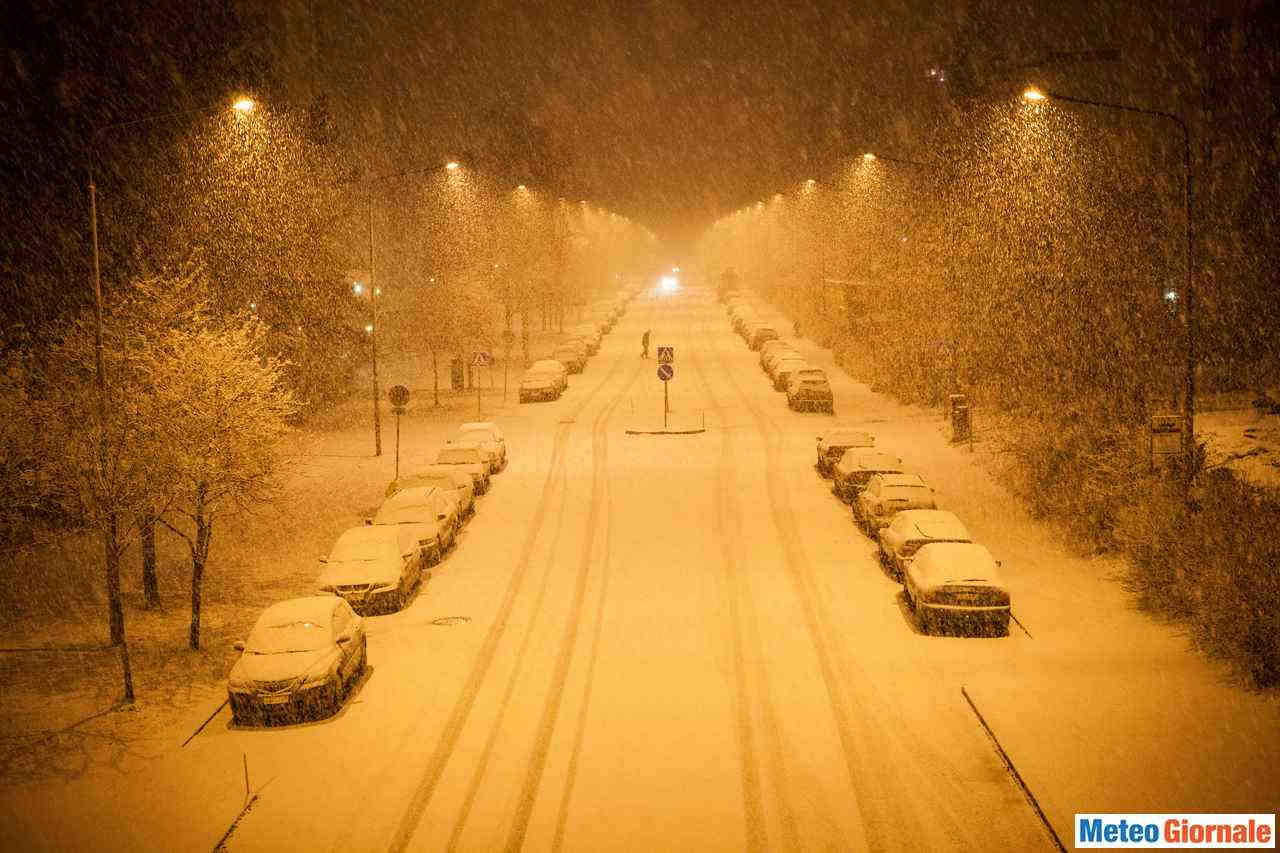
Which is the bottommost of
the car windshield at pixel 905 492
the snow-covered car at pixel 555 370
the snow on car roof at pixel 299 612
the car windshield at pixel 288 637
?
the car windshield at pixel 288 637

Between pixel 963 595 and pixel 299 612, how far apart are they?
368 inches

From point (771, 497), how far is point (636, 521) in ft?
12.1

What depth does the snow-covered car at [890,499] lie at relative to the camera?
72.4 feet

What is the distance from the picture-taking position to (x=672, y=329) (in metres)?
76.2

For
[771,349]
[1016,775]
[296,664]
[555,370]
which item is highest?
[771,349]

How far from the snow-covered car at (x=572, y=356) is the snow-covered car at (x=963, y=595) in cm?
3317

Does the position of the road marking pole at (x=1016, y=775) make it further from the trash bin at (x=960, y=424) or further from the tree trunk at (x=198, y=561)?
the trash bin at (x=960, y=424)

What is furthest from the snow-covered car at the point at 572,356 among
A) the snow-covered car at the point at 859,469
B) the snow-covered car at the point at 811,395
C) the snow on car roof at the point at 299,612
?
the snow on car roof at the point at 299,612

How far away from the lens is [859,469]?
985 inches

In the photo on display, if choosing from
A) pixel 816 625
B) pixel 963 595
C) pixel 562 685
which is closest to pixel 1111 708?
pixel 963 595

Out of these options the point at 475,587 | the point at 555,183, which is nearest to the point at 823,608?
the point at 475,587

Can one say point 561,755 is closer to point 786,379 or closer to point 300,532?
point 300,532

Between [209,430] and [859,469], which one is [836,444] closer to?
[859,469]

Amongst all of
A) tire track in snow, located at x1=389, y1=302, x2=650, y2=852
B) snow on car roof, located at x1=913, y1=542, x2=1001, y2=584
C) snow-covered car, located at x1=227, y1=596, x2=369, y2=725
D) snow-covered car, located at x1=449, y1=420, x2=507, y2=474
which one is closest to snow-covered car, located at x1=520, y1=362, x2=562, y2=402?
snow-covered car, located at x1=449, y1=420, x2=507, y2=474
